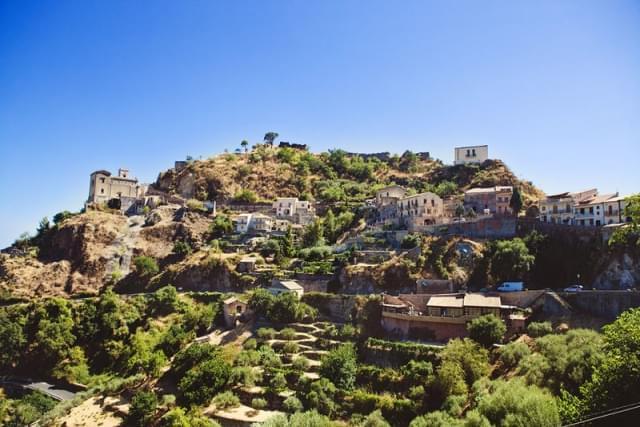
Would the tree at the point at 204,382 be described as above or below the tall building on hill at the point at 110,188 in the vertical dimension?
below

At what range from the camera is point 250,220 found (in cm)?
7006

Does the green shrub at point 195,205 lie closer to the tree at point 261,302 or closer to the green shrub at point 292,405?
the tree at point 261,302

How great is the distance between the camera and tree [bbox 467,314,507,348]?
36.2 m

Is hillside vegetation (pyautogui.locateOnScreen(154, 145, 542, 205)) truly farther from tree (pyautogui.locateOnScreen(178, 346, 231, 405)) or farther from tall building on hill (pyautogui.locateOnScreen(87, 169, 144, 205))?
tree (pyautogui.locateOnScreen(178, 346, 231, 405))

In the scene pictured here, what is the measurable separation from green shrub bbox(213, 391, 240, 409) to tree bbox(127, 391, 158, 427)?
474 cm

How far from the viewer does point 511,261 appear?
44.6m

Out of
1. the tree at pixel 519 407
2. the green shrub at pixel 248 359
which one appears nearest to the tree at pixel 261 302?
the green shrub at pixel 248 359

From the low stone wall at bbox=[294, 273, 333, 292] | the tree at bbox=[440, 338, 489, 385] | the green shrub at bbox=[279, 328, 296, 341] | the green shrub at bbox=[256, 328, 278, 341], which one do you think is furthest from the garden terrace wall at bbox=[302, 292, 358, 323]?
the tree at bbox=[440, 338, 489, 385]

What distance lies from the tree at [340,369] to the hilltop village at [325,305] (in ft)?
0.48

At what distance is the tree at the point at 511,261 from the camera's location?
4428cm

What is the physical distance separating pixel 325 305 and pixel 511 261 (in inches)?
709

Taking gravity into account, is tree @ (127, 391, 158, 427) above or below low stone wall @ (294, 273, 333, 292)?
below

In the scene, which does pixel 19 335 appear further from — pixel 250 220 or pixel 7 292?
pixel 250 220

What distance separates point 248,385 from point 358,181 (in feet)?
186
